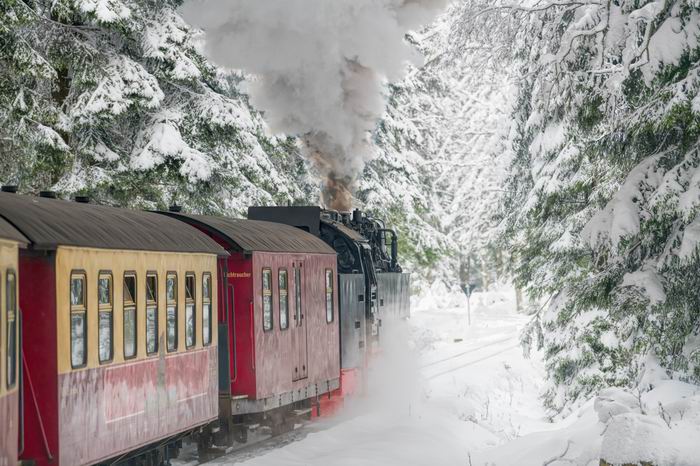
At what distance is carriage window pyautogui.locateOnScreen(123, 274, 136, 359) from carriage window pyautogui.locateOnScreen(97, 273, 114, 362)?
0.32 metres

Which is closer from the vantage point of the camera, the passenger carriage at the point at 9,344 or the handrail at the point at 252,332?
the passenger carriage at the point at 9,344

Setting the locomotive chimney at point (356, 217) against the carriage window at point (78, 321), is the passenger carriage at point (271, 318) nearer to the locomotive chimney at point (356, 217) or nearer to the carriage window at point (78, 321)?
the locomotive chimney at point (356, 217)

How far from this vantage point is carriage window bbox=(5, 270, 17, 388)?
7.37m

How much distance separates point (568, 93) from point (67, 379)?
6.19 m

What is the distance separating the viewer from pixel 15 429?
7551mm

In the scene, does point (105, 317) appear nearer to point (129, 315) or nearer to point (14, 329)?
point (129, 315)

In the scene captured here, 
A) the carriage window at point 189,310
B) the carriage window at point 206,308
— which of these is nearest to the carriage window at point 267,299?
the carriage window at point 206,308

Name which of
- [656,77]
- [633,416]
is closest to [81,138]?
[656,77]

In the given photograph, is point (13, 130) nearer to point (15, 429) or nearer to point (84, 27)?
point (84, 27)

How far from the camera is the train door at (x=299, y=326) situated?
48.4 ft

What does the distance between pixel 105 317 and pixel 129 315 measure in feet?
1.59

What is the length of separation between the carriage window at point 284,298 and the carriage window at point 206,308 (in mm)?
2112

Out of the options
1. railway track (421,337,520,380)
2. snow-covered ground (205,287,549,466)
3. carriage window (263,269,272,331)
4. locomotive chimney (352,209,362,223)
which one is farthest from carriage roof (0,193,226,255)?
railway track (421,337,520,380)

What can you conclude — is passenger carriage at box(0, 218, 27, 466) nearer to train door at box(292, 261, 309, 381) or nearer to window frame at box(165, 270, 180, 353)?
window frame at box(165, 270, 180, 353)
